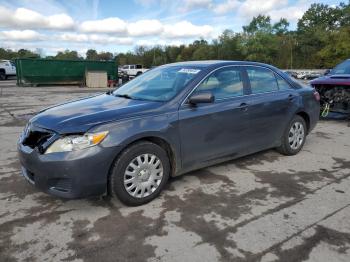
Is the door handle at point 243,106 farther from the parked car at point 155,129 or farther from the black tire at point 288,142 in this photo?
the black tire at point 288,142

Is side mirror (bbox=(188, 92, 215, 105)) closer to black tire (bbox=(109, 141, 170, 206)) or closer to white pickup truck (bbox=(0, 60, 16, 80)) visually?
black tire (bbox=(109, 141, 170, 206))

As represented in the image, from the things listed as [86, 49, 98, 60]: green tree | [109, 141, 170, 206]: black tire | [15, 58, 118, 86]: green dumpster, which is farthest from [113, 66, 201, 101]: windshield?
[86, 49, 98, 60]: green tree

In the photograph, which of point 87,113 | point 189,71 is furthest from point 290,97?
point 87,113

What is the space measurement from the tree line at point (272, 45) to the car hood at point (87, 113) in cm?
6913

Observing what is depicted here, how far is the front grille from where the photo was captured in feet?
11.6

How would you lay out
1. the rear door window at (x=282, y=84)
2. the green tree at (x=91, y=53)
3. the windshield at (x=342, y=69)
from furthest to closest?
the green tree at (x=91, y=53)
the windshield at (x=342, y=69)
the rear door window at (x=282, y=84)

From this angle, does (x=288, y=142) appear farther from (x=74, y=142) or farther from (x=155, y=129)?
(x=74, y=142)

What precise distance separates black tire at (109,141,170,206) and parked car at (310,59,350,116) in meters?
6.11

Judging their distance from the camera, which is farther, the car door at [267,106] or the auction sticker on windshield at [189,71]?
the car door at [267,106]

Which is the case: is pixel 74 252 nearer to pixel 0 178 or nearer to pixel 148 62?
pixel 0 178

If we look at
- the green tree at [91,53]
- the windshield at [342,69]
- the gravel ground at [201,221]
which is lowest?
the gravel ground at [201,221]

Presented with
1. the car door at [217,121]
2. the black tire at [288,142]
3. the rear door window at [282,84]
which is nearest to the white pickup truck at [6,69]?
the rear door window at [282,84]

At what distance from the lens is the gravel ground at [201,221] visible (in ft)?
9.68

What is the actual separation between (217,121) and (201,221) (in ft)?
4.53
